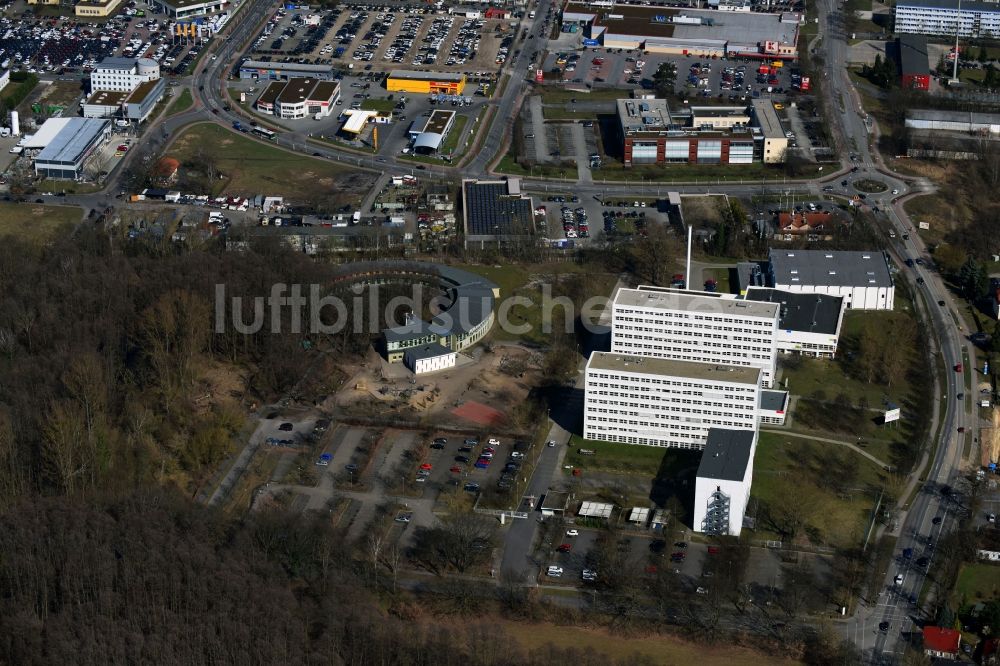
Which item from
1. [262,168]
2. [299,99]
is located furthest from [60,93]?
[262,168]

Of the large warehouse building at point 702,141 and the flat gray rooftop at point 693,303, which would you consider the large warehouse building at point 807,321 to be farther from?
the large warehouse building at point 702,141

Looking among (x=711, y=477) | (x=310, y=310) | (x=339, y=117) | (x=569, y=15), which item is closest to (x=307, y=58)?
(x=339, y=117)

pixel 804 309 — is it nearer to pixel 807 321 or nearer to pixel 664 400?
pixel 807 321

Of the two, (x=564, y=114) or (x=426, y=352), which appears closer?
(x=426, y=352)

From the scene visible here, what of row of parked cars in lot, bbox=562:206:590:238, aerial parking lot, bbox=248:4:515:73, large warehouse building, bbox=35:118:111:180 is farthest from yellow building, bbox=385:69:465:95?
row of parked cars in lot, bbox=562:206:590:238

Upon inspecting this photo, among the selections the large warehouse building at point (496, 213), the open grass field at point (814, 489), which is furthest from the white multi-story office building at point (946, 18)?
the open grass field at point (814, 489)

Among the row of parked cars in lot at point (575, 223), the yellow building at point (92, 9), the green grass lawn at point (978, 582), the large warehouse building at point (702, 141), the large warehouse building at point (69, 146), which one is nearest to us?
the green grass lawn at point (978, 582)
